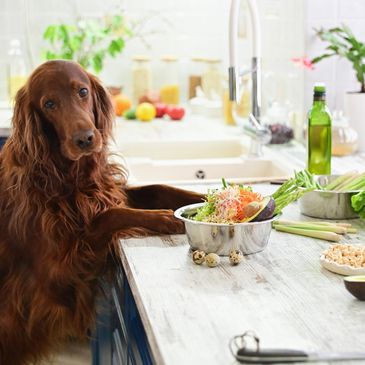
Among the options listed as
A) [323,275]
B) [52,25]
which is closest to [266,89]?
[52,25]

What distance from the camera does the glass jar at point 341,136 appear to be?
9.58 ft

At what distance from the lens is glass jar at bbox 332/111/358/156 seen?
2.92 metres

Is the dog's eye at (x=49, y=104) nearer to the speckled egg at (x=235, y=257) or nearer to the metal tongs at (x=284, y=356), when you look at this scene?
the speckled egg at (x=235, y=257)

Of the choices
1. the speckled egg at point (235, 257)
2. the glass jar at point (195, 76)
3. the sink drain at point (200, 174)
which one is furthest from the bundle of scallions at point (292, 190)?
the glass jar at point (195, 76)

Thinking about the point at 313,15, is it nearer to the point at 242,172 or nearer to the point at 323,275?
the point at 242,172

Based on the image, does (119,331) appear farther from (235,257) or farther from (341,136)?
(341,136)

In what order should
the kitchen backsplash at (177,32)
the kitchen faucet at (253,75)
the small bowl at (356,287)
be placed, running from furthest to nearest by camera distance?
the kitchen backsplash at (177,32), the kitchen faucet at (253,75), the small bowl at (356,287)

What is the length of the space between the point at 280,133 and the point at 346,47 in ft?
1.43

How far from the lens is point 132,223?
189cm

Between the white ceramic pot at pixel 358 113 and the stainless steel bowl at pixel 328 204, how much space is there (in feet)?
3.80

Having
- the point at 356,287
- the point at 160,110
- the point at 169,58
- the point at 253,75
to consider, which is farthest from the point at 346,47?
the point at 356,287

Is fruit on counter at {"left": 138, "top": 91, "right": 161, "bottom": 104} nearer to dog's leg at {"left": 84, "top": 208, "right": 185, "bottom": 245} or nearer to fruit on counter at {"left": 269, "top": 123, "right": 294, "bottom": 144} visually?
fruit on counter at {"left": 269, "top": 123, "right": 294, "bottom": 144}

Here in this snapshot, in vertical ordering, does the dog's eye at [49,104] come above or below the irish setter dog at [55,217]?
above

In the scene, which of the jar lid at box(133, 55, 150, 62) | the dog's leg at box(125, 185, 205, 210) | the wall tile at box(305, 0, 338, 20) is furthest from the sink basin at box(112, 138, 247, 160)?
the dog's leg at box(125, 185, 205, 210)
